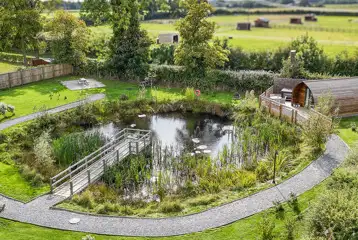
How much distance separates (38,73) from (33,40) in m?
5.40

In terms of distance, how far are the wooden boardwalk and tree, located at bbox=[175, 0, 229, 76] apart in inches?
464

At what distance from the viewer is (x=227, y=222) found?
44.7ft

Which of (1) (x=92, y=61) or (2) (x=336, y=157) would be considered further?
(1) (x=92, y=61)

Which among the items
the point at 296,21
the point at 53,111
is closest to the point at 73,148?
the point at 53,111

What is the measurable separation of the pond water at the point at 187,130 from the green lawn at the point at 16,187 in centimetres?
685

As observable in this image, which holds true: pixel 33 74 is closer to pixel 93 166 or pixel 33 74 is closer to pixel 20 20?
pixel 20 20

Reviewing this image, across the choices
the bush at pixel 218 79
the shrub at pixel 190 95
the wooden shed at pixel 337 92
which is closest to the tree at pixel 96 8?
the bush at pixel 218 79

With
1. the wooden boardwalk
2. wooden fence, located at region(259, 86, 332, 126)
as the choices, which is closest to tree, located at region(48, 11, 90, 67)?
the wooden boardwalk

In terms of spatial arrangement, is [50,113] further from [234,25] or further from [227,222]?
[234,25]

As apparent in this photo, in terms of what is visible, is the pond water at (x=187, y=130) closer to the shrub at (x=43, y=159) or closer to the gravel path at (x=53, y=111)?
the gravel path at (x=53, y=111)

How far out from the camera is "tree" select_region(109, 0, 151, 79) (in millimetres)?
33906

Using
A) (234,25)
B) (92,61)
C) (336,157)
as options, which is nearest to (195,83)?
(92,61)

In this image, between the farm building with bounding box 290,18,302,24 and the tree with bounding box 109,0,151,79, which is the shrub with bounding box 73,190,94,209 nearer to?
the tree with bounding box 109,0,151,79

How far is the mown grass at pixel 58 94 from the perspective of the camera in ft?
89.8
